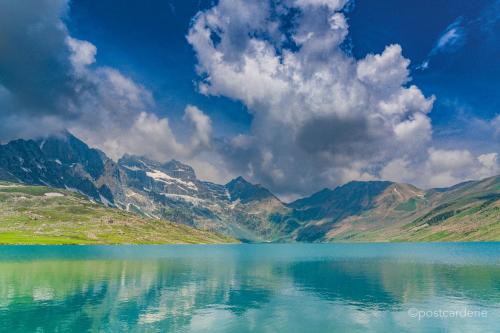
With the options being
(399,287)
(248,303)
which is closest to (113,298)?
(248,303)

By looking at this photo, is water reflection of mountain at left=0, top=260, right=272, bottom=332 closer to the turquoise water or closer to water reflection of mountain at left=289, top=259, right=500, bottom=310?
the turquoise water

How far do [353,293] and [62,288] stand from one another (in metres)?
74.8

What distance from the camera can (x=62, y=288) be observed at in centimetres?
9988

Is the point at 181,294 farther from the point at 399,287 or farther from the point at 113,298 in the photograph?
the point at 399,287

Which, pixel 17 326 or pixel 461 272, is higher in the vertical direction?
pixel 461 272

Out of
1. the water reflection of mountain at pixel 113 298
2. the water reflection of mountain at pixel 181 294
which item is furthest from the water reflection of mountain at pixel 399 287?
the water reflection of mountain at pixel 113 298

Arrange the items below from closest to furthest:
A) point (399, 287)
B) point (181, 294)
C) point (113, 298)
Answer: point (113, 298) → point (181, 294) → point (399, 287)

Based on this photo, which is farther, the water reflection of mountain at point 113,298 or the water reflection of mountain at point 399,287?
the water reflection of mountain at point 399,287

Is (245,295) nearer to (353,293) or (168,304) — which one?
(168,304)

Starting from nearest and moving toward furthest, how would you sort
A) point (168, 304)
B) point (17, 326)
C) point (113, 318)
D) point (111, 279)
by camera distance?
point (17, 326)
point (113, 318)
point (168, 304)
point (111, 279)

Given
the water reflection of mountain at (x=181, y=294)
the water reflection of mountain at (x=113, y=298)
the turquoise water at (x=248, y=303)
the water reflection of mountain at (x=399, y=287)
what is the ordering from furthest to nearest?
1. the water reflection of mountain at (x=399, y=287)
2. the water reflection of mountain at (x=181, y=294)
3. the water reflection of mountain at (x=113, y=298)
4. the turquoise water at (x=248, y=303)

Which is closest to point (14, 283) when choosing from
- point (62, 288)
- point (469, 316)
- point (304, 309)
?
point (62, 288)

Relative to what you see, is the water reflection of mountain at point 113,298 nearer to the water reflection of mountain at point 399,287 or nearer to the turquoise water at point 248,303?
the turquoise water at point 248,303

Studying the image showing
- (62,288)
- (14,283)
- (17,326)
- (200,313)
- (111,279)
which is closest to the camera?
(17,326)
